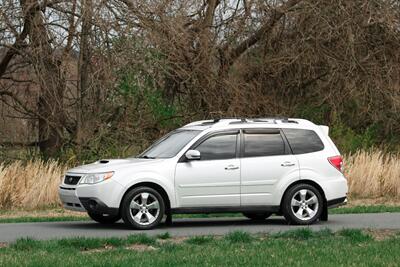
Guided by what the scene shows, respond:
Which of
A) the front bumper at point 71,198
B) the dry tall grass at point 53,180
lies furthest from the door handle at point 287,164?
the dry tall grass at point 53,180

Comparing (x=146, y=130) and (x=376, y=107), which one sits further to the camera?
(x=376, y=107)

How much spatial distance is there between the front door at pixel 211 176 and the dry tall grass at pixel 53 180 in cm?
617

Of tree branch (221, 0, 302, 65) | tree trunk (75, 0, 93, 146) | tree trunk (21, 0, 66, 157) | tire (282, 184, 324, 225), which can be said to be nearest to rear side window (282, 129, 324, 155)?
tire (282, 184, 324, 225)

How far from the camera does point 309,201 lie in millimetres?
15656

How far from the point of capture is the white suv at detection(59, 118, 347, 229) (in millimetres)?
14836

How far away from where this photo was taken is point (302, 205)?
51.3 ft

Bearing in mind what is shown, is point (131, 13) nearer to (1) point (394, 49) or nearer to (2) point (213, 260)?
(1) point (394, 49)

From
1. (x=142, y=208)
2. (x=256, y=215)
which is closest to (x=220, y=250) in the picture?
(x=142, y=208)

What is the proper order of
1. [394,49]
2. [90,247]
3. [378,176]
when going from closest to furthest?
[90,247] < [378,176] < [394,49]

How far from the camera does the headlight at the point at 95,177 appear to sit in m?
14.8

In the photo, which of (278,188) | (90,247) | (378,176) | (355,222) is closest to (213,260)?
(90,247)

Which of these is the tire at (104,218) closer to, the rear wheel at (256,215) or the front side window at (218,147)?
the front side window at (218,147)

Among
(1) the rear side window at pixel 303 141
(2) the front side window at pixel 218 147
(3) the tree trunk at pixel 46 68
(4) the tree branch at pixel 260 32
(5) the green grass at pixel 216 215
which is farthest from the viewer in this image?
(4) the tree branch at pixel 260 32

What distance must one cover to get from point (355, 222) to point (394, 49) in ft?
42.9
